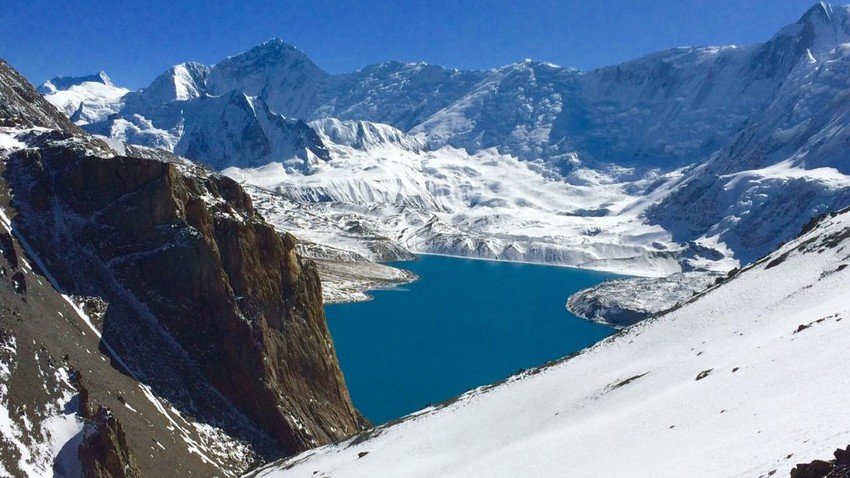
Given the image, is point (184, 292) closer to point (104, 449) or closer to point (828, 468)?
point (104, 449)

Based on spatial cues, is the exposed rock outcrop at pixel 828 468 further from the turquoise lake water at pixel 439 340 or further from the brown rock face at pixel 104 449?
the turquoise lake water at pixel 439 340

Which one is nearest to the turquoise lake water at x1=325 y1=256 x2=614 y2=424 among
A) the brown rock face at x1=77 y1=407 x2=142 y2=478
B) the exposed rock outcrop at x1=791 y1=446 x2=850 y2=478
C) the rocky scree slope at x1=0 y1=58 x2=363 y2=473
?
the rocky scree slope at x1=0 y1=58 x2=363 y2=473

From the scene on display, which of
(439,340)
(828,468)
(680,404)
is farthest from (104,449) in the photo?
(439,340)

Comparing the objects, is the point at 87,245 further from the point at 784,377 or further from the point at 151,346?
the point at 784,377

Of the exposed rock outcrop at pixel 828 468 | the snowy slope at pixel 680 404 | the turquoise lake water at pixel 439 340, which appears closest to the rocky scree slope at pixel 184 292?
the snowy slope at pixel 680 404

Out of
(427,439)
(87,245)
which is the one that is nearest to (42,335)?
(87,245)

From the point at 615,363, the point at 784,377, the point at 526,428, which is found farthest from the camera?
the point at 615,363

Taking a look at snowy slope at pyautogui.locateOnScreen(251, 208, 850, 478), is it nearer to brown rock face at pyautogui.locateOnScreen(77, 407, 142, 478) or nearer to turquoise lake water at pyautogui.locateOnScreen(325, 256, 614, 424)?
brown rock face at pyautogui.locateOnScreen(77, 407, 142, 478)
